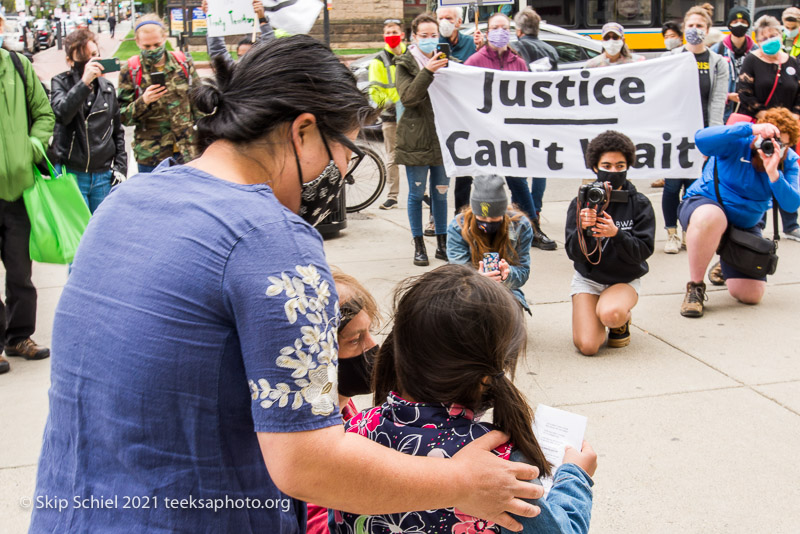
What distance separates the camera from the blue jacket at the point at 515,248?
475 cm

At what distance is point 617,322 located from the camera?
4777mm

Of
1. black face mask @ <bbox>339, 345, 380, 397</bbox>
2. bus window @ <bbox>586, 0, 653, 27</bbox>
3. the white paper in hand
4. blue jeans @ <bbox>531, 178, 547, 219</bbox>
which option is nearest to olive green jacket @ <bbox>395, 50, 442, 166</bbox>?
blue jeans @ <bbox>531, 178, 547, 219</bbox>

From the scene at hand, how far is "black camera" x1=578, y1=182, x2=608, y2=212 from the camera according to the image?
4621 mm

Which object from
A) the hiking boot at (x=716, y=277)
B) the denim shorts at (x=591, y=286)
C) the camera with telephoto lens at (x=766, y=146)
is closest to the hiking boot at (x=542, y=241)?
the hiking boot at (x=716, y=277)

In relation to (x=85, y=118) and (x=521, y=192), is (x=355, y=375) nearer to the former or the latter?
(x=85, y=118)

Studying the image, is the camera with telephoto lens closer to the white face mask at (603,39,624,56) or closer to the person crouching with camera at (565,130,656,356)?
the person crouching with camera at (565,130,656,356)

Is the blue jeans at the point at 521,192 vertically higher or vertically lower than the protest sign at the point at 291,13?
lower

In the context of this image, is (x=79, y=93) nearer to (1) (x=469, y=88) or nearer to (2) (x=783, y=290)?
(1) (x=469, y=88)

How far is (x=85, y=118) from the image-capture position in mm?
5391

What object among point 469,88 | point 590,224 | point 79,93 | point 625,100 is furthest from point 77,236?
point 625,100

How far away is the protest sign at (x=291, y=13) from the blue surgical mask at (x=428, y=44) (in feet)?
2.94

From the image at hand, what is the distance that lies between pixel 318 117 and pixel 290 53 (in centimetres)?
13

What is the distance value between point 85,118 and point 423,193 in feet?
8.89

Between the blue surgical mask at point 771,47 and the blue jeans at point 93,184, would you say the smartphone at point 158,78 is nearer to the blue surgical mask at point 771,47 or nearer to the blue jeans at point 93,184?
the blue jeans at point 93,184
